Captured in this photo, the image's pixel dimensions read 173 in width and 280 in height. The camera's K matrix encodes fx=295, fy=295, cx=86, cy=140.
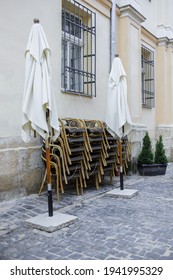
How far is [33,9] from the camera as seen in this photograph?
4.88 metres

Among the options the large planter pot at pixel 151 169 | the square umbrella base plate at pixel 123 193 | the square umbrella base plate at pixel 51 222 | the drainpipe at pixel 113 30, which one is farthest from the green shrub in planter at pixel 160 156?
the square umbrella base plate at pixel 51 222

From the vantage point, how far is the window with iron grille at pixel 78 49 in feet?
19.0

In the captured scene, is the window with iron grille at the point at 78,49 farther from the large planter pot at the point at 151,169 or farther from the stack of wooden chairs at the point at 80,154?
the large planter pot at the point at 151,169

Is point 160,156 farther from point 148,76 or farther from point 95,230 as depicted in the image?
point 95,230

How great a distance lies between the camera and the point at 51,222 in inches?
133

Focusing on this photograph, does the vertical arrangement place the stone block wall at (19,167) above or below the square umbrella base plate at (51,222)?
above

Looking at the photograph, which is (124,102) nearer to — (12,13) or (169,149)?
(12,13)

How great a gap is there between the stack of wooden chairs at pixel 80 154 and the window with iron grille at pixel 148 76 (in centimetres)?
387

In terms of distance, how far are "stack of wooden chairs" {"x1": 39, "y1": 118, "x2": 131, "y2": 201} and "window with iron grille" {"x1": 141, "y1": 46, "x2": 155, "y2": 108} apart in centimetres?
387

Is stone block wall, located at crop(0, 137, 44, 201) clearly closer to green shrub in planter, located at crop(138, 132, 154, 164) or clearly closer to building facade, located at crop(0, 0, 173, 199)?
building facade, located at crop(0, 0, 173, 199)

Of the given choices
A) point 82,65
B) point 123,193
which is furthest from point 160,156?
point 82,65

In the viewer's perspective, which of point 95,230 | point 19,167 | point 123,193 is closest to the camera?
point 95,230

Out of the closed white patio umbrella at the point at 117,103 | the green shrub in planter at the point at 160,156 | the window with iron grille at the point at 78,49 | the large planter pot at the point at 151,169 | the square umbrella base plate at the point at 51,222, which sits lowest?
the square umbrella base plate at the point at 51,222

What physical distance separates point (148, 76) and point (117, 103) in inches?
198
